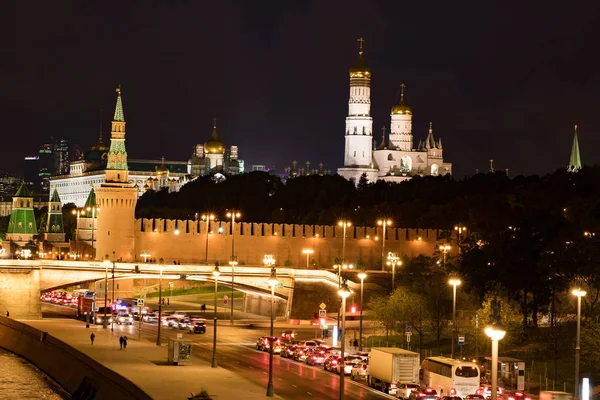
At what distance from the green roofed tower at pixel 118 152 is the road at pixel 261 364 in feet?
87.7

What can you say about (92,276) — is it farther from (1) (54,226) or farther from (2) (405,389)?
(1) (54,226)

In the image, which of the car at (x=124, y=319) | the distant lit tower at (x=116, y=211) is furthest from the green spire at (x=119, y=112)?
the car at (x=124, y=319)

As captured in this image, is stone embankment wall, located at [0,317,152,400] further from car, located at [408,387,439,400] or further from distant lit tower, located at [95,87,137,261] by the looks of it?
distant lit tower, located at [95,87,137,261]

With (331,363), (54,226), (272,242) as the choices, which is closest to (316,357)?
(331,363)

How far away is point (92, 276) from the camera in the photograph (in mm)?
100125

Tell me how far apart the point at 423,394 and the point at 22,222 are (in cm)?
11545

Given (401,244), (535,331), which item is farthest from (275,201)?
(535,331)

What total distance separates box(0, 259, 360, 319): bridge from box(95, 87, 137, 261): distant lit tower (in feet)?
Answer: 53.6

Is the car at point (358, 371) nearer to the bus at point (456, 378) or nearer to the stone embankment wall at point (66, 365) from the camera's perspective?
the bus at point (456, 378)

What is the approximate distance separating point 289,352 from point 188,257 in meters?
48.4

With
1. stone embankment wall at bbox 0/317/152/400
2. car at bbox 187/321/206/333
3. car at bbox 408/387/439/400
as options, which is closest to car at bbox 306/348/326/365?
stone embankment wall at bbox 0/317/152/400

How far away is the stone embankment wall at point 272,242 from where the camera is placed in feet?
391

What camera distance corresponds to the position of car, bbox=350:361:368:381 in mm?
63531

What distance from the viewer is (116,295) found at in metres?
116
